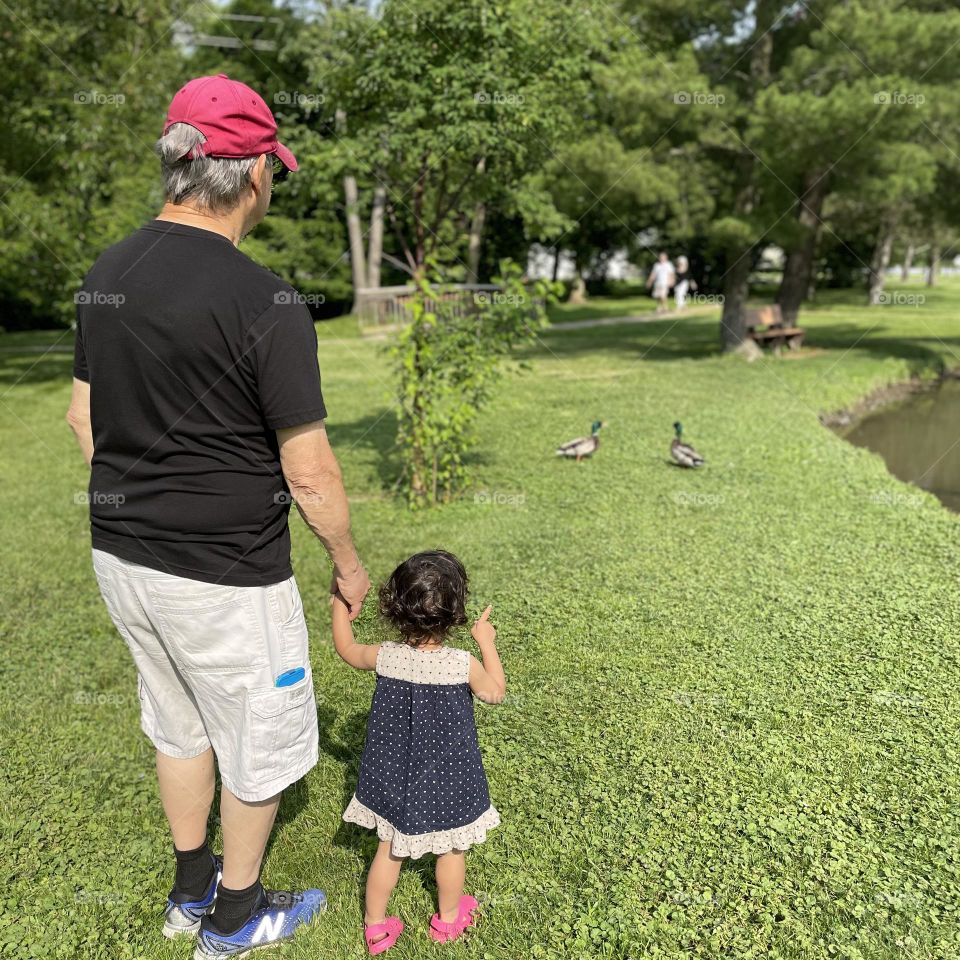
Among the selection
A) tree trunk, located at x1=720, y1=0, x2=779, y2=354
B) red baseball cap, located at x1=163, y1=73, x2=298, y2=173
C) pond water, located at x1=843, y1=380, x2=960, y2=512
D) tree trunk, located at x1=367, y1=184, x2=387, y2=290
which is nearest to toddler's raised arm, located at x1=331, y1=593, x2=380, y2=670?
red baseball cap, located at x1=163, y1=73, x2=298, y2=173

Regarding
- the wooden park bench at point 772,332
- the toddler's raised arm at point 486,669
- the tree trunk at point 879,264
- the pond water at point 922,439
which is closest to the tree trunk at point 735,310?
the wooden park bench at point 772,332

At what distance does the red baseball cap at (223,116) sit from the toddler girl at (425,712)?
3.91ft

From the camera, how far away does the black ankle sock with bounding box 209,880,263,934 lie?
248 cm

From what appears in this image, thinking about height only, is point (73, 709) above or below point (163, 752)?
below

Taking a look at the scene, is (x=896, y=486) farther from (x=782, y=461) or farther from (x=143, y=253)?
(x=143, y=253)

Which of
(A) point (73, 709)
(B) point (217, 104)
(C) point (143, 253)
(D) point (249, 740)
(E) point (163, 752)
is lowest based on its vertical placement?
(A) point (73, 709)

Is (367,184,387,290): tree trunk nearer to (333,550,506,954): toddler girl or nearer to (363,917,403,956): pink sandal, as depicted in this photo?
(333,550,506,954): toddler girl

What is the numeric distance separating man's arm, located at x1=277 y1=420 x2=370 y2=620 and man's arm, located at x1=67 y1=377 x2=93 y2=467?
0.64 m

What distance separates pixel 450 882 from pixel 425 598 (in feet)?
3.15

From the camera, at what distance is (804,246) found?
1669 centimetres

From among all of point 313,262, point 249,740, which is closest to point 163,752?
point 249,740

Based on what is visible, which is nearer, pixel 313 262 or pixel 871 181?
pixel 871 181

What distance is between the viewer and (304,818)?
324cm

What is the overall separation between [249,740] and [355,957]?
2.97ft
